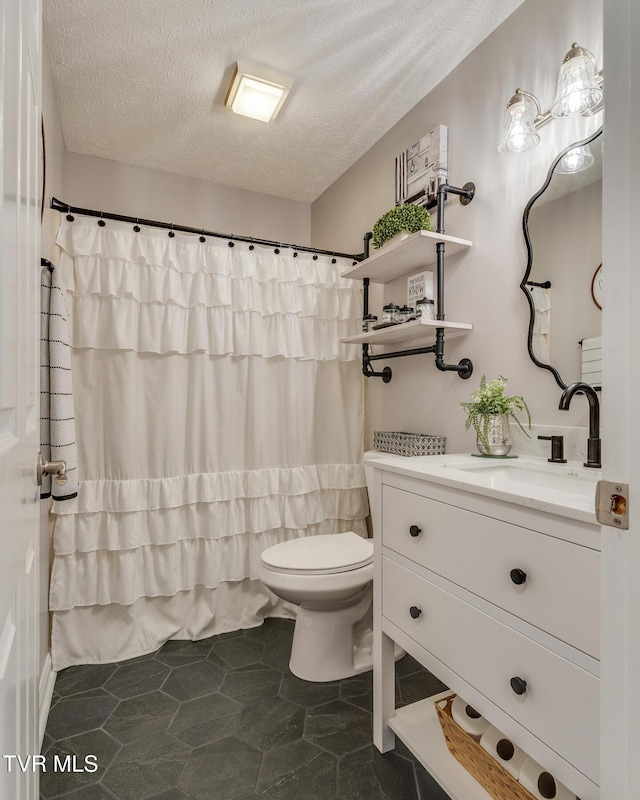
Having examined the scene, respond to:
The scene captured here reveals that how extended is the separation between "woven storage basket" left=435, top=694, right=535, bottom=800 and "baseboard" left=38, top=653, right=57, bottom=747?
4.32 feet

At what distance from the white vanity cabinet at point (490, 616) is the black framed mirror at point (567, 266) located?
0.64m

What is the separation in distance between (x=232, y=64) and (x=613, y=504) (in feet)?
6.98

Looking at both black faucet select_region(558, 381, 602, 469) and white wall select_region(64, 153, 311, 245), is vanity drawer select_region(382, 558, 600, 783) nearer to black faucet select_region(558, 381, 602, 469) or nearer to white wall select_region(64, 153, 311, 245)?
black faucet select_region(558, 381, 602, 469)

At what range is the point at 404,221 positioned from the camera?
187 cm

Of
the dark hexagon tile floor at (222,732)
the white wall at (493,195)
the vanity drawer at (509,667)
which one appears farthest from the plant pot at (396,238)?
the dark hexagon tile floor at (222,732)

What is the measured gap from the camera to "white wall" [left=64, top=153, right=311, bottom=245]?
99.9 inches

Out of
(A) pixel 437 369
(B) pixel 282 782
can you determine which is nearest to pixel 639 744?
(B) pixel 282 782

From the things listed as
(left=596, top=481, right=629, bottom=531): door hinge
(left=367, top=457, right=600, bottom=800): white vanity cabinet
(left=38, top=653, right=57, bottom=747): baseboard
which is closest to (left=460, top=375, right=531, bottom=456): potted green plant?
(left=367, top=457, right=600, bottom=800): white vanity cabinet

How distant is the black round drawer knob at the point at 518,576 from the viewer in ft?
3.10

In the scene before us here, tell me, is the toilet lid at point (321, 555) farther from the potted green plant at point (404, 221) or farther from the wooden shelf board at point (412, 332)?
the potted green plant at point (404, 221)

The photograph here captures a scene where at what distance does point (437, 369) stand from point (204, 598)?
5.15 ft

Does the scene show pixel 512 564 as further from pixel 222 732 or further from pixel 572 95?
pixel 572 95

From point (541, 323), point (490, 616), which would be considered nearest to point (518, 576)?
point (490, 616)

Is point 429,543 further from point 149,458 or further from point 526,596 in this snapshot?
point 149,458
